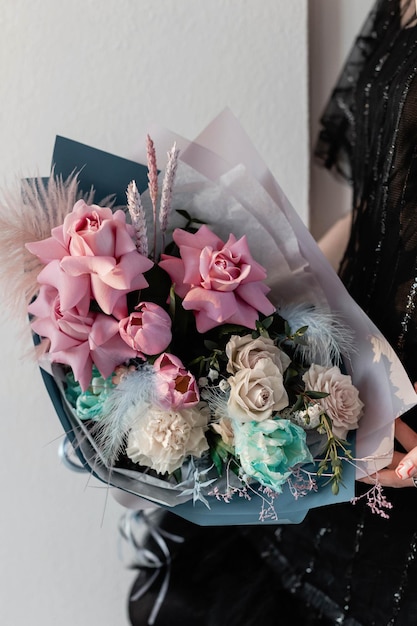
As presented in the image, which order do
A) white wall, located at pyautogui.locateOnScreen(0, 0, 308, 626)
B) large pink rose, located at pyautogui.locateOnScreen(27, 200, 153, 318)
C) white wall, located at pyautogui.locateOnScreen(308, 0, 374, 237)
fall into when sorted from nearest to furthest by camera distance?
large pink rose, located at pyautogui.locateOnScreen(27, 200, 153, 318)
white wall, located at pyautogui.locateOnScreen(0, 0, 308, 626)
white wall, located at pyautogui.locateOnScreen(308, 0, 374, 237)

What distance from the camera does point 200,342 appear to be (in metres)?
0.58

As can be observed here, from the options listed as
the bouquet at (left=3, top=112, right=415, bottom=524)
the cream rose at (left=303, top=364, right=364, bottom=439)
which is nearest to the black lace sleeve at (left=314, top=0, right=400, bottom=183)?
the bouquet at (left=3, top=112, right=415, bottom=524)

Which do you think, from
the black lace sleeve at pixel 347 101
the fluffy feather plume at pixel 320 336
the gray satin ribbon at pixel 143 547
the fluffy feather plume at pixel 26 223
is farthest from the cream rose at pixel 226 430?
the black lace sleeve at pixel 347 101

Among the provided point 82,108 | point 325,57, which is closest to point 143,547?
point 82,108

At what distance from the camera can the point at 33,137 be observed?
81cm

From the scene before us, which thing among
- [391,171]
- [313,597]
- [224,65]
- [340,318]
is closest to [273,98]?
[224,65]

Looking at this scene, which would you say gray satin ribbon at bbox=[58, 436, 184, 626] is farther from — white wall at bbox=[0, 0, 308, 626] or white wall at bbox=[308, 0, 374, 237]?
white wall at bbox=[308, 0, 374, 237]

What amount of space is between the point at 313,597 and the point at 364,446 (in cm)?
32

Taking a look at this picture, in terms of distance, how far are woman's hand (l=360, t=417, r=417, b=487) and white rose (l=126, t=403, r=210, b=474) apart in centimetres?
19

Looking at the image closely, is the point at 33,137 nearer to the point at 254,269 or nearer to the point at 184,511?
the point at 254,269

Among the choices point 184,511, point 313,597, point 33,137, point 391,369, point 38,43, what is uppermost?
point 38,43

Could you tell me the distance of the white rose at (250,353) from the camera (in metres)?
0.53

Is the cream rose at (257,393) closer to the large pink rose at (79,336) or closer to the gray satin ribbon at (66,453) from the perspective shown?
the large pink rose at (79,336)

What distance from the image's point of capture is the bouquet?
0.51m
